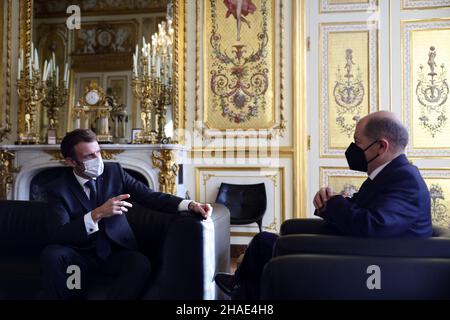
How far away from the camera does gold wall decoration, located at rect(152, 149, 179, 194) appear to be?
4379mm

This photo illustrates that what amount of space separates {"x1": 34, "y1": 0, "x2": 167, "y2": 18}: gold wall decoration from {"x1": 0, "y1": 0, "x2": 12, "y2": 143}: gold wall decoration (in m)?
0.32

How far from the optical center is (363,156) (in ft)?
6.40

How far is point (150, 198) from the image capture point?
232cm

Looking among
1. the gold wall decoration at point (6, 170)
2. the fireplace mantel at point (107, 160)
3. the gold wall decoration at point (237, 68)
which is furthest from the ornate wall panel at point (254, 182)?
the gold wall decoration at point (6, 170)

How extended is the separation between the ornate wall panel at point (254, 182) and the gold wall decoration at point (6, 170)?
185cm


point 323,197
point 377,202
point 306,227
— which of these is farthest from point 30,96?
point 377,202

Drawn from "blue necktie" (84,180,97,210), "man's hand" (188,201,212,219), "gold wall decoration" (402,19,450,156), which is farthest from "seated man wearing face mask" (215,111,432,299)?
"gold wall decoration" (402,19,450,156)

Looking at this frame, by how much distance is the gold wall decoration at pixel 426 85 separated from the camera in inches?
171

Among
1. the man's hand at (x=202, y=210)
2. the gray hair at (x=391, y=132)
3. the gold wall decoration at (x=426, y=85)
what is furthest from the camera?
the gold wall decoration at (x=426, y=85)

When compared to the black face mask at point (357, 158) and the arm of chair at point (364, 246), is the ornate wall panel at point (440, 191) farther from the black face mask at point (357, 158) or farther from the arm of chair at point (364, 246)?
Answer: the arm of chair at point (364, 246)

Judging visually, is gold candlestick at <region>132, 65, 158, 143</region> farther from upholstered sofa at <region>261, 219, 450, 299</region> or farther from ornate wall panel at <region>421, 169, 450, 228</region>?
upholstered sofa at <region>261, 219, 450, 299</region>

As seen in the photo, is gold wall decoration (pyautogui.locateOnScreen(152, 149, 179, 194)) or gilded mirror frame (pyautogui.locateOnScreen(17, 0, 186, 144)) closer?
gold wall decoration (pyautogui.locateOnScreen(152, 149, 179, 194))

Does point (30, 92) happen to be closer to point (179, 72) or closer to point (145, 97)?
point (145, 97)
